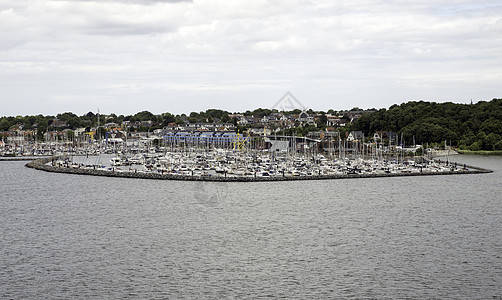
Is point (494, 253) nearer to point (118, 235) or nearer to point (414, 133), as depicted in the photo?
point (118, 235)

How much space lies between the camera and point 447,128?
68625 millimetres

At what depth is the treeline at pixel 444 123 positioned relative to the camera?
6538 cm

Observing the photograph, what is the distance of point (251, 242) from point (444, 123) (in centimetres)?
5497

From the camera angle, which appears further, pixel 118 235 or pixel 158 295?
pixel 118 235

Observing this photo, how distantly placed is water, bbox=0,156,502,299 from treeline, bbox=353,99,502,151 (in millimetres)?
30827

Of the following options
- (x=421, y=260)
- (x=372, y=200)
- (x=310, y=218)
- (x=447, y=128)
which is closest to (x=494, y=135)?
(x=447, y=128)

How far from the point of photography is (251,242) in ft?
67.4

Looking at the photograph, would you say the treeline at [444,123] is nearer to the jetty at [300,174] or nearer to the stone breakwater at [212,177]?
the jetty at [300,174]

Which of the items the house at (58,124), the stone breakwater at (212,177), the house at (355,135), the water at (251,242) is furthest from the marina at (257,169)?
the house at (58,124)

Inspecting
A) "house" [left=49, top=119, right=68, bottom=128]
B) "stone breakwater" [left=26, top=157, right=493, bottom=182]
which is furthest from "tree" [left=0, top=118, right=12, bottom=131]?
"stone breakwater" [left=26, top=157, right=493, bottom=182]

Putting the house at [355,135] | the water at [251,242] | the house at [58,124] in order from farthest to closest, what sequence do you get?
the house at [58,124] < the house at [355,135] < the water at [251,242]

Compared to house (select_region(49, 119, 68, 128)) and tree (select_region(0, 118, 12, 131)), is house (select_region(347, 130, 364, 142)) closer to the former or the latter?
house (select_region(49, 119, 68, 128))

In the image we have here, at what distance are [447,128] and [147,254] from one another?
5751 cm

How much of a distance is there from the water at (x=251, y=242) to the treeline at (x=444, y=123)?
30827 mm
